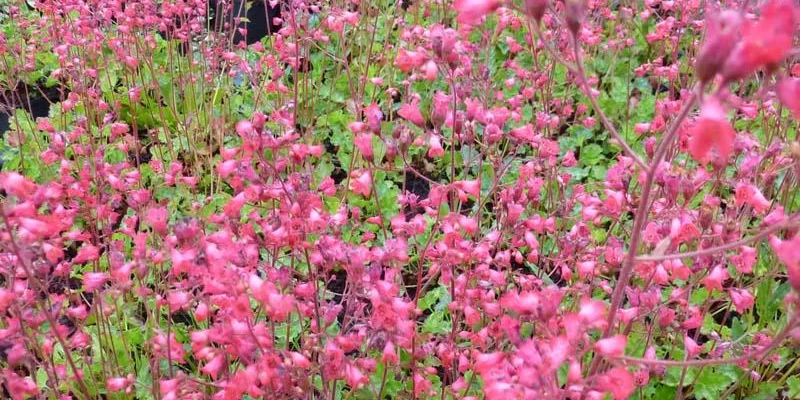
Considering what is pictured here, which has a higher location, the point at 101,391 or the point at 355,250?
the point at 355,250

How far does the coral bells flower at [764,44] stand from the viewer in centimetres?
83

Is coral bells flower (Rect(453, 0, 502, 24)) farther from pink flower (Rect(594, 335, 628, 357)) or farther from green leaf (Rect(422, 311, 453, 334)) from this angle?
green leaf (Rect(422, 311, 453, 334))

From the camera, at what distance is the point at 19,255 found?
1.35 meters

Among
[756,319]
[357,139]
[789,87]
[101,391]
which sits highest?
[789,87]

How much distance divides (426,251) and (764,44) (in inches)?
44.6

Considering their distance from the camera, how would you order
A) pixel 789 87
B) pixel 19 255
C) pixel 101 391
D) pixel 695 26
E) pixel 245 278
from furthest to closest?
pixel 695 26
pixel 101 391
pixel 245 278
pixel 19 255
pixel 789 87

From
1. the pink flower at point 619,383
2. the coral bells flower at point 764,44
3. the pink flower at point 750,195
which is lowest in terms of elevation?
the pink flower at point 619,383

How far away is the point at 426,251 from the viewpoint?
186cm

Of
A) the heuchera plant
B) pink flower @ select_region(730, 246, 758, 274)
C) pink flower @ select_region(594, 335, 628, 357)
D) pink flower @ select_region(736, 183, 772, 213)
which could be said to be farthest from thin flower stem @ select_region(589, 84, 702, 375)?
pink flower @ select_region(730, 246, 758, 274)

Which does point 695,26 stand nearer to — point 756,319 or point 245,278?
point 756,319

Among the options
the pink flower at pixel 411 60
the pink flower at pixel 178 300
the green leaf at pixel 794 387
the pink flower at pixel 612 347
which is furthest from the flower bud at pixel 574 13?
the green leaf at pixel 794 387

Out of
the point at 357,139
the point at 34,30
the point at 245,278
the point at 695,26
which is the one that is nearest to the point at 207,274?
the point at 245,278

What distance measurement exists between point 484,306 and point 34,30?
13.8 ft

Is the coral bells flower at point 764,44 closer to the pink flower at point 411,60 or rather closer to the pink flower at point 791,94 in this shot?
the pink flower at point 791,94
